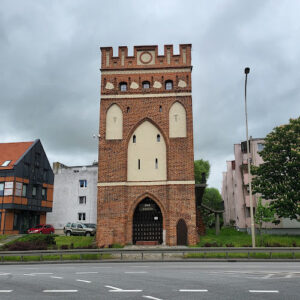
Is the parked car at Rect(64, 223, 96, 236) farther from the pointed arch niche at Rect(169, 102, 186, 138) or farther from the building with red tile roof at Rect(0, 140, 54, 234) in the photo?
the pointed arch niche at Rect(169, 102, 186, 138)

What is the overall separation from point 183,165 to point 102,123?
23.6ft

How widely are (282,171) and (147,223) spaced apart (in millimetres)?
11650

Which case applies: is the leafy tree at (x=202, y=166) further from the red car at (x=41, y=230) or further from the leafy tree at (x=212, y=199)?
→ the red car at (x=41, y=230)

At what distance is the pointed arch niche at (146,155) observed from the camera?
84.7 feet

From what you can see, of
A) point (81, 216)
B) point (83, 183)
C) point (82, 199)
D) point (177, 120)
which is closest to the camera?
point (177, 120)

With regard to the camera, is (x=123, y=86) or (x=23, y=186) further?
(x=23, y=186)

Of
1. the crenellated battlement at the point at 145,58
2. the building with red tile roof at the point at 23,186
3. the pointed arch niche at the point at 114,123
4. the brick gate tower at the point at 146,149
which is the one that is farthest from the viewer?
the building with red tile roof at the point at 23,186

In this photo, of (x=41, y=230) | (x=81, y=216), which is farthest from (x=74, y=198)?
(x=41, y=230)

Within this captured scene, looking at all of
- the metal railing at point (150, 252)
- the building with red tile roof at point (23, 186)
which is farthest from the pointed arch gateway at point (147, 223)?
the building with red tile roof at point (23, 186)

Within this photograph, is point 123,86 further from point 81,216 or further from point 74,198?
point 81,216

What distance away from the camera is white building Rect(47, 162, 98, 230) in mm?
45625

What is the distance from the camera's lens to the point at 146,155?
26.3 metres

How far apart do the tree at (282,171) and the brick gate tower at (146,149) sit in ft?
21.6

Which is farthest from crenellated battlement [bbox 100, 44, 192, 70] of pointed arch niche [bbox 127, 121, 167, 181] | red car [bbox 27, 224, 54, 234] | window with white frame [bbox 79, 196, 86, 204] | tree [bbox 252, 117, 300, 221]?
window with white frame [bbox 79, 196, 86, 204]
